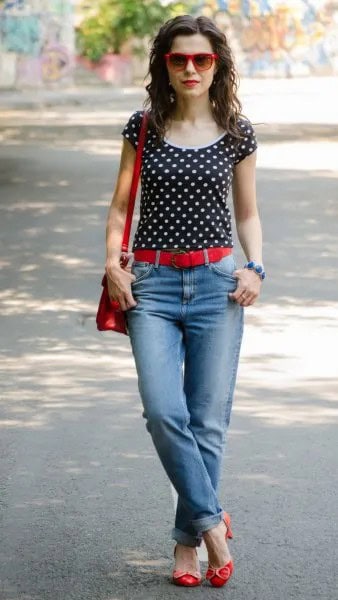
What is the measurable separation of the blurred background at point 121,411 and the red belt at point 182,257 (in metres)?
0.78

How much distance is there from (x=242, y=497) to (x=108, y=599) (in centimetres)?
138

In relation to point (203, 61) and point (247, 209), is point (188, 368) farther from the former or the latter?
point (203, 61)

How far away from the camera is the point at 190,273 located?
5074mm

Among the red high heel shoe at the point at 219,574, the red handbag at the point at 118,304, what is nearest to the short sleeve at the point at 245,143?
the red handbag at the point at 118,304

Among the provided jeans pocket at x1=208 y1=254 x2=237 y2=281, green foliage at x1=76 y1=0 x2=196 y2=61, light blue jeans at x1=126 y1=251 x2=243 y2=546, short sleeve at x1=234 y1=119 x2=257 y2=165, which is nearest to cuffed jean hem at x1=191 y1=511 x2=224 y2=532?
light blue jeans at x1=126 y1=251 x2=243 y2=546

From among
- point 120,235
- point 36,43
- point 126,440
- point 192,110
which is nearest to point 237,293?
point 120,235

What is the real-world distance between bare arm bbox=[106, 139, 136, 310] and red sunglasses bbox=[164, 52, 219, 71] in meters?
0.31

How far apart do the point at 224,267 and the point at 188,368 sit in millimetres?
367

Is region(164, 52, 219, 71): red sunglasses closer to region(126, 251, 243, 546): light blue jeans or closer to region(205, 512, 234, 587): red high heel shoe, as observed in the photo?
region(126, 251, 243, 546): light blue jeans

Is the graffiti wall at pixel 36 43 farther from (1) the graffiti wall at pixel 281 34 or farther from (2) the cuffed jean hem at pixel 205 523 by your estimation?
(2) the cuffed jean hem at pixel 205 523

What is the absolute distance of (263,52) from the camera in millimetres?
54750

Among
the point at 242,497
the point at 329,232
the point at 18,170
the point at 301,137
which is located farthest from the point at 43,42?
the point at 242,497

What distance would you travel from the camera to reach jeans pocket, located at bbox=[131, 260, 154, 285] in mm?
5094

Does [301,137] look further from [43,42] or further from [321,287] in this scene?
[43,42]
